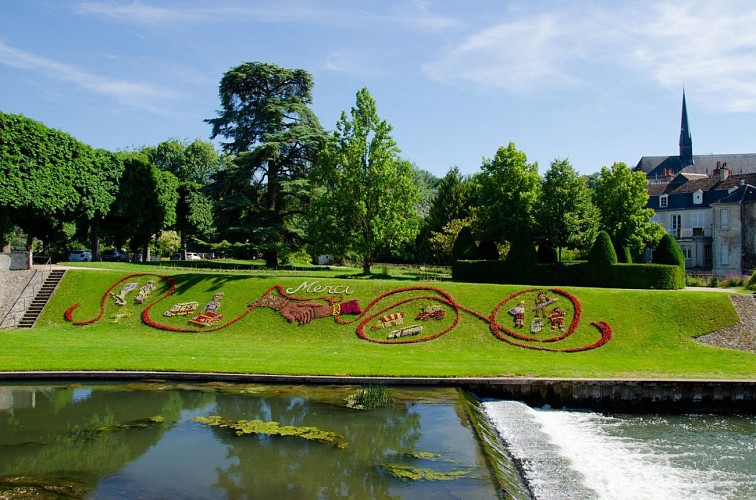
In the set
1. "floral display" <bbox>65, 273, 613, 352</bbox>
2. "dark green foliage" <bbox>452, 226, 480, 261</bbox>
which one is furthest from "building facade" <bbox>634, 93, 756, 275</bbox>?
"floral display" <bbox>65, 273, 613, 352</bbox>

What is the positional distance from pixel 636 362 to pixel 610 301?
20.2 feet

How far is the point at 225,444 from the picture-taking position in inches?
611

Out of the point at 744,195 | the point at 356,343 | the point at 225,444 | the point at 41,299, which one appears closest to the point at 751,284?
the point at 356,343

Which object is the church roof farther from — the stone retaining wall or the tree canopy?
the stone retaining wall

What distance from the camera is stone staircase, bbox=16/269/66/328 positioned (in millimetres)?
32750

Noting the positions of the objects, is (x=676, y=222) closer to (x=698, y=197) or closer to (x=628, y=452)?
(x=698, y=197)

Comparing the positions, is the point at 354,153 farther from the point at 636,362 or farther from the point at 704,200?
the point at 704,200

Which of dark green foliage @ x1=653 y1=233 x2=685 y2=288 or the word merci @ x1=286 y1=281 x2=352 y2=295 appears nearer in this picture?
the word merci @ x1=286 y1=281 x2=352 y2=295

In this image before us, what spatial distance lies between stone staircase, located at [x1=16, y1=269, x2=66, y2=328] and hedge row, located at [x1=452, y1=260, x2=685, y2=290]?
2490 cm

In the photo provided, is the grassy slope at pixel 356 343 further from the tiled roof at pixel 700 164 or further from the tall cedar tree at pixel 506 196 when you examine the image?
the tiled roof at pixel 700 164

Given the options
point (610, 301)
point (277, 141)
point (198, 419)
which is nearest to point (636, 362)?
point (610, 301)

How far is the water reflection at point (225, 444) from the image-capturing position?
12867mm

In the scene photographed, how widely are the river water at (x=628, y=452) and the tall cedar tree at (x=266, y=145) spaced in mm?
28261

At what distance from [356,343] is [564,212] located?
18.7m
